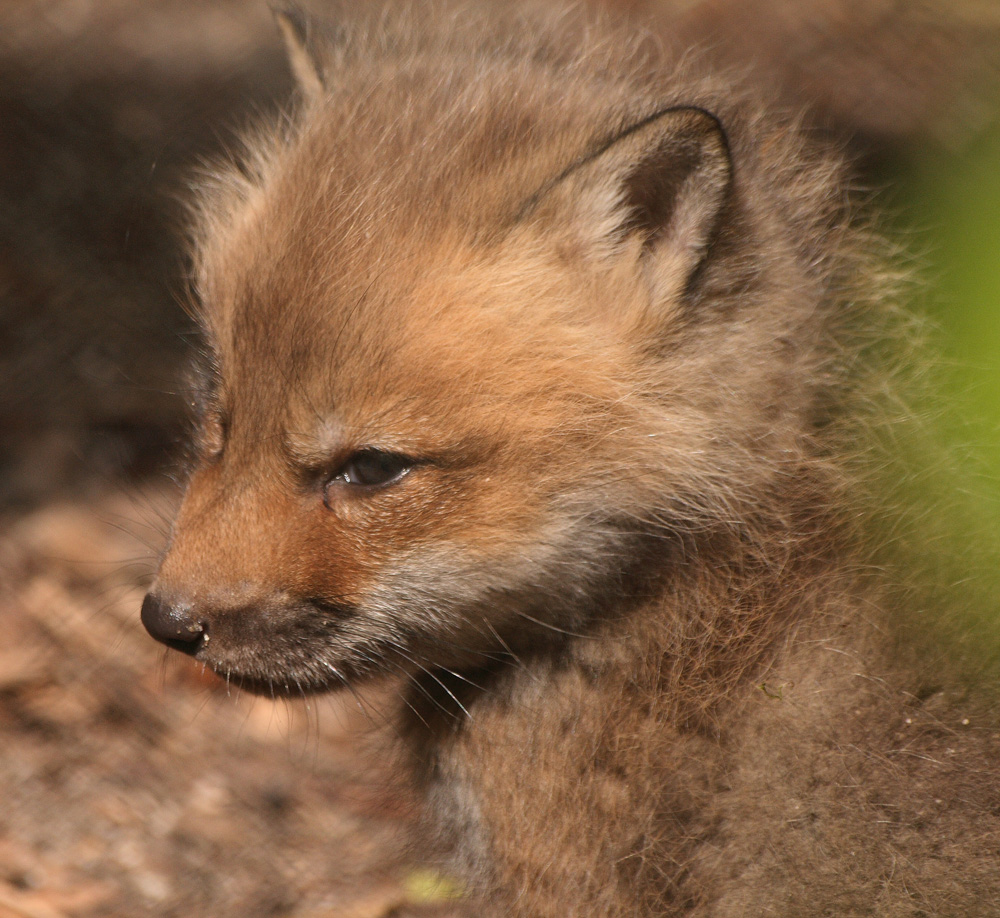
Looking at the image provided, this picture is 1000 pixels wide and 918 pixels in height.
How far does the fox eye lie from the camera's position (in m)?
2.24

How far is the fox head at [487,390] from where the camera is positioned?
2215 millimetres

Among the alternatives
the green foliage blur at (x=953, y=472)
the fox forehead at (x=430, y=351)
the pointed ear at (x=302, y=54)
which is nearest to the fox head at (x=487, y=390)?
the fox forehead at (x=430, y=351)

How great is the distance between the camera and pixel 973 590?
2.18 m

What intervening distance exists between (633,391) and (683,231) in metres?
0.36

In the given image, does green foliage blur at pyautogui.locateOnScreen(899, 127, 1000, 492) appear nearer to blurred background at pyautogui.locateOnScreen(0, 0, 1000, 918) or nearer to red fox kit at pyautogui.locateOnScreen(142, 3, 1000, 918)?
blurred background at pyautogui.locateOnScreen(0, 0, 1000, 918)

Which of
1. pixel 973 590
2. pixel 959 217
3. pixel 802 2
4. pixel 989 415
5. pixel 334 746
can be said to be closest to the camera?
pixel 973 590

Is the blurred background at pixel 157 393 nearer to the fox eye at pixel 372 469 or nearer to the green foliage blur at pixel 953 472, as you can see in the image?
the green foliage blur at pixel 953 472

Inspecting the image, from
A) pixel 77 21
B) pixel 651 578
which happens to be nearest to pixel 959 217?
pixel 651 578

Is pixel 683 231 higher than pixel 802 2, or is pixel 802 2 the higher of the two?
pixel 802 2

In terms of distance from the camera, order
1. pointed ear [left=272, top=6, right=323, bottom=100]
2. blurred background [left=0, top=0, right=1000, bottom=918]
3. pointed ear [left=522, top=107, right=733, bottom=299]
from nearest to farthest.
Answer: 1. pointed ear [left=522, top=107, right=733, bottom=299]
2. pointed ear [left=272, top=6, right=323, bottom=100]
3. blurred background [left=0, top=0, right=1000, bottom=918]

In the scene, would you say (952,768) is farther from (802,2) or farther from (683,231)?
(802,2)

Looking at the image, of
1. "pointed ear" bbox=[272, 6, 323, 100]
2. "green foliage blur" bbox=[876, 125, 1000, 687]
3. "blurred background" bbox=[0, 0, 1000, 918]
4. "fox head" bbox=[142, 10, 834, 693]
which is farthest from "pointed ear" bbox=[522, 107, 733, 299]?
"pointed ear" bbox=[272, 6, 323, 100]

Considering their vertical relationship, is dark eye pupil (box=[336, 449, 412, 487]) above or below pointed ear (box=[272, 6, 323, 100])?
below

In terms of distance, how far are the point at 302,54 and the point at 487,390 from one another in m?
1.33
